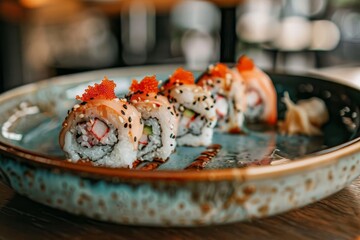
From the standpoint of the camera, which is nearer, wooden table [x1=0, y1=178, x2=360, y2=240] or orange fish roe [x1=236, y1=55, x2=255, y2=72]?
wooden table [x1=0, y1=178, x2=360, y2=240]

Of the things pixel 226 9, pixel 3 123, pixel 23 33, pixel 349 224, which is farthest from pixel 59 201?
pixel 226 9

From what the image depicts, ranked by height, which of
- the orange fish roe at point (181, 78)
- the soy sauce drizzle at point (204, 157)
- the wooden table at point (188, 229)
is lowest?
the soy sauce drizzle at point (204, 157)

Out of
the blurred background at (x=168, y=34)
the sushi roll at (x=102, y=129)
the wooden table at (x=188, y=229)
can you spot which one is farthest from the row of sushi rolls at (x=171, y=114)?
the blurred background at (x=168, y=34)

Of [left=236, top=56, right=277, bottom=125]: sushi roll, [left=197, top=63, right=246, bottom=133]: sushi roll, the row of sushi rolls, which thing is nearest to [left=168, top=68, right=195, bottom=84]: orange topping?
the row of sushi rolls

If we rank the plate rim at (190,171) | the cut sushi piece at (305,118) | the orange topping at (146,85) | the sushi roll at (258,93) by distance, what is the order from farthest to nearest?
1. the sushi roll at (258,93)
2. the cut sushi piece at (305,118)
3. the orange topping at (146,85)
4. the plate rim at (190,171)

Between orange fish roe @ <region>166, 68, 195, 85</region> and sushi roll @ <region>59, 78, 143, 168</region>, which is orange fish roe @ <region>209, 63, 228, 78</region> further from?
sushi roll @ <region>59, 78, 143, 168</region>

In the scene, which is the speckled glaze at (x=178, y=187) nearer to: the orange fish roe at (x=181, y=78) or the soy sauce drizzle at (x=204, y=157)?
the soy sauce drizzle at (x=204, y=157)

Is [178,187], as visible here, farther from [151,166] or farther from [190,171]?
[151,166]
